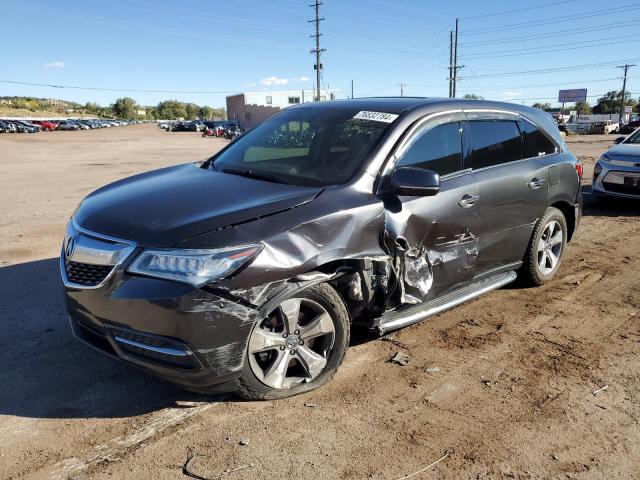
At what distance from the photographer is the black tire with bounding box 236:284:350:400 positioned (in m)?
3.04

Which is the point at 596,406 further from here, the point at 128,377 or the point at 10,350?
the point at 10,350

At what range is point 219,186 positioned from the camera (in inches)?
138

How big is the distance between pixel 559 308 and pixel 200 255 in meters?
3.47

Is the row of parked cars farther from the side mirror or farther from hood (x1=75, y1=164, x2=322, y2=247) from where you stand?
the side mirror

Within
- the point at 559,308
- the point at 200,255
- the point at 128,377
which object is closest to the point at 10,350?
the point at 128,377

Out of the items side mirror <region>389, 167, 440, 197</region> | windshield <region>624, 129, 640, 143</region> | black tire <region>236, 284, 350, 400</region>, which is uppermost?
side mirror <region>389, 167, 440, 197</region>

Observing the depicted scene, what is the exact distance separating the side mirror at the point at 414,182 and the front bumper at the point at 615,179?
23.1 ft

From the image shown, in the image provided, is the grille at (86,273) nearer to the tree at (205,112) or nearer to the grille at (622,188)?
the grille at (622,188)

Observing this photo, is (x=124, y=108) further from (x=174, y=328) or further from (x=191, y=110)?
(x=174, y=328)

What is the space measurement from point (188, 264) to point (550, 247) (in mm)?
3974

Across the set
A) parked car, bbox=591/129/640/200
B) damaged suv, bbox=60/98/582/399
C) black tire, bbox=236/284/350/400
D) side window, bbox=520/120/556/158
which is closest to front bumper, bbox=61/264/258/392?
damaged suv, bbox=60/98/582/399

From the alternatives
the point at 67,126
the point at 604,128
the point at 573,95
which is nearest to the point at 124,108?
the point at 67,126

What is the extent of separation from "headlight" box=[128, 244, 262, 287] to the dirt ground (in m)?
0.89

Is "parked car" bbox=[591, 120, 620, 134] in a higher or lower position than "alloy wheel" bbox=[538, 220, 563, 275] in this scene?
lower
